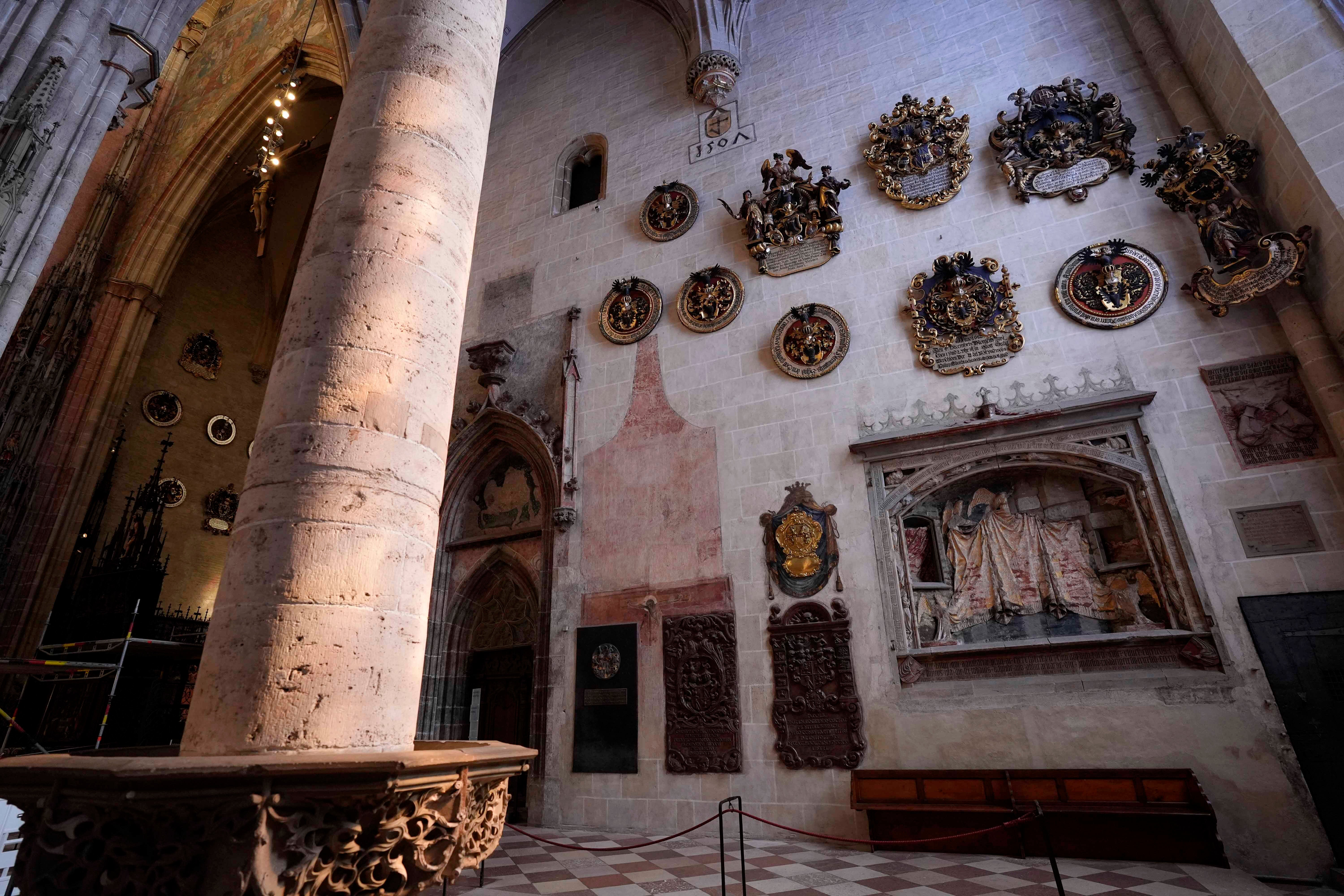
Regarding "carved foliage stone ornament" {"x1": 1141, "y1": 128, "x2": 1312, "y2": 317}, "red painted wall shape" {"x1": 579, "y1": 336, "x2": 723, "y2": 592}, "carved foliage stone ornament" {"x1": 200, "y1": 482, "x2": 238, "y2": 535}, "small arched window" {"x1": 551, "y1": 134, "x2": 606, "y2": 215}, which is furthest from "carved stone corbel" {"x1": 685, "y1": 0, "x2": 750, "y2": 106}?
"carved foliage stone ornament" {"x1": 200, "y1": 482, "x2": 238, "y2": 535}

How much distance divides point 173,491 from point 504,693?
10093 millimetres

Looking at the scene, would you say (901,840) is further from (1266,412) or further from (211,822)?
(211,822)

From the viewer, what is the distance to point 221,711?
2070 mm

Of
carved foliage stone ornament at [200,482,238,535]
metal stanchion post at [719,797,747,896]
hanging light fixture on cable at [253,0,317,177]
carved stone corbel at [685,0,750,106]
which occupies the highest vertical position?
carved stone corbel at [685,0,750,106]

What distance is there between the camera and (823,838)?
4184mm

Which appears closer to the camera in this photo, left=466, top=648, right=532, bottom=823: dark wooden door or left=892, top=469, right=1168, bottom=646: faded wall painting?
left=892, top=469, right=1168, bottom=646: faded wall painting

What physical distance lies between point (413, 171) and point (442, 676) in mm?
7537

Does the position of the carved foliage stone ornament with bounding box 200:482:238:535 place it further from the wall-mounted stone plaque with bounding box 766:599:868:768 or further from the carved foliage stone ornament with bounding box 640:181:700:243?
the wall-mounted stone plaque with bounding box 766:599:868:768

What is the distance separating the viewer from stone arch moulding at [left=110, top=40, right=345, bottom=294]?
1364cm

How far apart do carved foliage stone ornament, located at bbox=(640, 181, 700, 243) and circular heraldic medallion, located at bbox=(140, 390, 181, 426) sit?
1158cm

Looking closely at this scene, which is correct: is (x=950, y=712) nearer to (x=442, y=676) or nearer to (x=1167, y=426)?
(x=1167, y=426)

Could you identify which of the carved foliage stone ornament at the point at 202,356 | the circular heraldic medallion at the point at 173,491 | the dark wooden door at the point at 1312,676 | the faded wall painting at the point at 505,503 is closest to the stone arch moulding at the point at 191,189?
the carved foliage stone ornament at the point at 202,356

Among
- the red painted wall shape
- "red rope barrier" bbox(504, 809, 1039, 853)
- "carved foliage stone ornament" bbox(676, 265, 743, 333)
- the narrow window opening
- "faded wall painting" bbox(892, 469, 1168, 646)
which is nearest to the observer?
"red rope barrier" bbox(504, 809, 1039, 853)

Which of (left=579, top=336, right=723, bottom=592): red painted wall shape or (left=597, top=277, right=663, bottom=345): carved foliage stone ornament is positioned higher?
(left=597, top=277, right=663, bottom=345): carved foliage stone ornament
